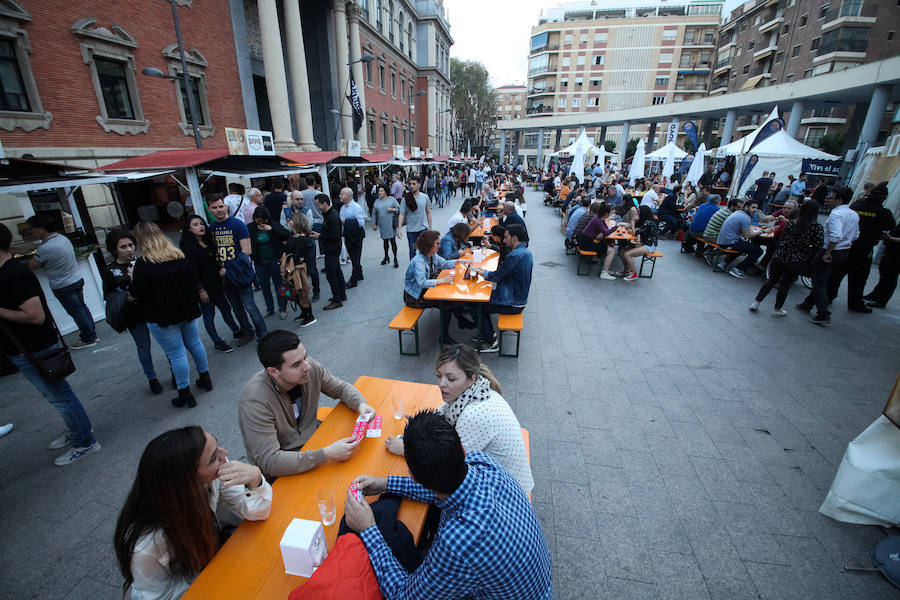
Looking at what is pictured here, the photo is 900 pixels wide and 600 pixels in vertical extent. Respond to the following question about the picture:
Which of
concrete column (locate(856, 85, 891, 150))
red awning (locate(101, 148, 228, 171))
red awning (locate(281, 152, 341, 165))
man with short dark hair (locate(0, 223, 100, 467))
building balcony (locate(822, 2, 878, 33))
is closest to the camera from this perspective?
man with short dark hair (locate(0, 223, 100, 467))

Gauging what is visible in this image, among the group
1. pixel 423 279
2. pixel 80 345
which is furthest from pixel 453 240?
pixel 80 345

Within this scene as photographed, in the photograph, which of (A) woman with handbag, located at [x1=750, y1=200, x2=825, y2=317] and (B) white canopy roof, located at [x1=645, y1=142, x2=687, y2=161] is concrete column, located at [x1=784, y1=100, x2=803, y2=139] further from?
(A) woman with handbag, located at [x1=750, y1=200, x2=825, y2=317]

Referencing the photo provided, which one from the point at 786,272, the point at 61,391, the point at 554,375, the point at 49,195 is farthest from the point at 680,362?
the point at 49,195

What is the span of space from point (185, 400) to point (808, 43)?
4634 cm

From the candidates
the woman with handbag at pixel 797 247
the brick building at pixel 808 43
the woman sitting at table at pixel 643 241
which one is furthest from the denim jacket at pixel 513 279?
the brick building at pixel 808 43

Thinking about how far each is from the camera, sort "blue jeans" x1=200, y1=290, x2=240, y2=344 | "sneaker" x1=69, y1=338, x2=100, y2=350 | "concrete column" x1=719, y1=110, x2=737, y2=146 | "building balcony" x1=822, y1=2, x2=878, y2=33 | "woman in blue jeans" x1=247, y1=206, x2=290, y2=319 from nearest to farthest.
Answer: "blue jeans" x1=200, y1=290, x2=240, y2=344
"sneaker" x1=69, y1=338, x2=100, y2=350
"woman in blue jeans" x1=247, y1=206, x2=290, y2=319
"concrete column" x1=719, y1=110, x2=737, y2=146
"building balcony" x1=822, y1=2, x2=878, y2=33

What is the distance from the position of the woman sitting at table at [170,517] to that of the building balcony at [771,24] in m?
50.7

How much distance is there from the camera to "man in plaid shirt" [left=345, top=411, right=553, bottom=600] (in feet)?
4.25

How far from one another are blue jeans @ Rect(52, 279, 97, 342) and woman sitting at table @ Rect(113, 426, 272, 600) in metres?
5.23

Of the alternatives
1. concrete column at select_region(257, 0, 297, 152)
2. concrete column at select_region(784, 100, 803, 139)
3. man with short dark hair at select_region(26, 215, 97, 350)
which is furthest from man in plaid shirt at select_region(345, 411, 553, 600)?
concrete column at select_region(784, 100, 803, 139)

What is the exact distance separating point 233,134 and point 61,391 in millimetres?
6844

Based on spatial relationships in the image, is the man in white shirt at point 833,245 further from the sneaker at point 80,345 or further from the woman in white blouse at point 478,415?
the sneaker at point 80,345

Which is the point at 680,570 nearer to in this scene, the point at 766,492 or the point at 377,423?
the point at 766,492

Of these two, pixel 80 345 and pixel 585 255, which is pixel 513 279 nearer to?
pixel 585 255
